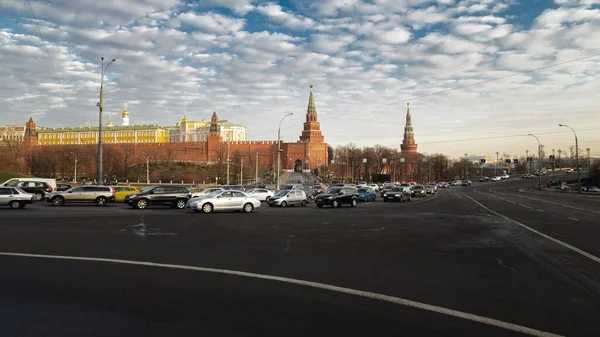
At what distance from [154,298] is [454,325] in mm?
4407

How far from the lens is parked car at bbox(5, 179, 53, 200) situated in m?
39.1

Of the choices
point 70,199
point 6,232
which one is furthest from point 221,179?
point 6,232

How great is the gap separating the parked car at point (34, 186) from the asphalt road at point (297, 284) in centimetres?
2724

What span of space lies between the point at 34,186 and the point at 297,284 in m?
39.8

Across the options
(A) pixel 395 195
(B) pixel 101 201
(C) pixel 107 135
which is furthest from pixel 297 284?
(C) pixel 107 135

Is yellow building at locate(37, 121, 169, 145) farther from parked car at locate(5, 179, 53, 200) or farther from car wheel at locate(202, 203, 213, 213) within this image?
car wheel at locate(202, 203, 213, 213)

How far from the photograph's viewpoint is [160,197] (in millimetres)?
29766

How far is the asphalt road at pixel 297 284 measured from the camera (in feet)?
19.0

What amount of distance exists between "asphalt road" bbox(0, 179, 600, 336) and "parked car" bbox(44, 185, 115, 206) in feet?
57.5

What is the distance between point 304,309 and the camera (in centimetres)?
648

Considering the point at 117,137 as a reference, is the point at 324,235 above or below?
below

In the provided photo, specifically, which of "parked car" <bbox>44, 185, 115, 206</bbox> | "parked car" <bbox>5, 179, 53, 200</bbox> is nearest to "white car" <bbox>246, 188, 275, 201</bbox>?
"parked car" <bbox>44, 185, 115, 206</bbox>

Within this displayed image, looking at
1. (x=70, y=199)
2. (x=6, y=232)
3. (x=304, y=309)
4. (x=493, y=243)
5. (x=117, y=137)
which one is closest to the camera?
(x=304, y=309)

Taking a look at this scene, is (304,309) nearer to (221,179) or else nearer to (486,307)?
(486,307)
